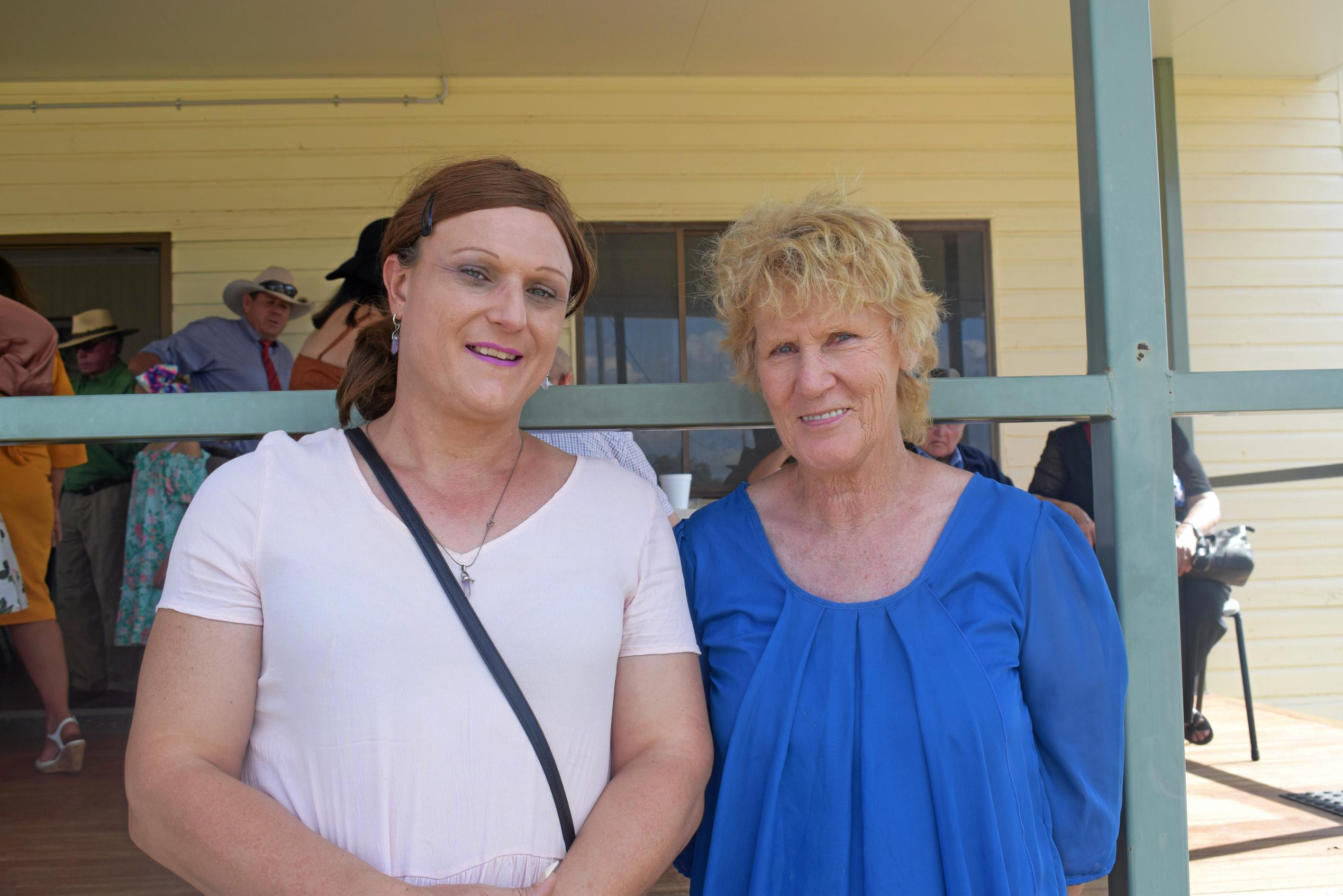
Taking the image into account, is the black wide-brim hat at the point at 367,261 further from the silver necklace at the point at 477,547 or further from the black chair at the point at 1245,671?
the black chair at the point at 1245,671

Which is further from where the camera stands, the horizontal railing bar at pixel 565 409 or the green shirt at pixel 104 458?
the green shirt at pixel 104 458

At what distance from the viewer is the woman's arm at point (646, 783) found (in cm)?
119

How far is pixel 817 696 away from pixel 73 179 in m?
5.57

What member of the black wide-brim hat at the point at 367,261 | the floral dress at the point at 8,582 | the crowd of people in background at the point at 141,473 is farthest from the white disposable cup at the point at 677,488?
the floral dress at the point at 8,582

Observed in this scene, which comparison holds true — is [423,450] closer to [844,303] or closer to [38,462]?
[844,303]

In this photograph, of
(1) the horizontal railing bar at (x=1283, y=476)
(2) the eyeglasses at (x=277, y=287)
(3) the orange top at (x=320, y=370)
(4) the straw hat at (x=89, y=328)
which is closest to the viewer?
(3) the orange top at (x=320, y=370)

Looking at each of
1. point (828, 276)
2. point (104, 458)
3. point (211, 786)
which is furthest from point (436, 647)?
point (104, 458)

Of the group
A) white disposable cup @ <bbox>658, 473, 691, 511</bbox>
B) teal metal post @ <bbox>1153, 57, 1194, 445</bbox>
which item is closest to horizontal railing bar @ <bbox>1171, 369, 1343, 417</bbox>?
white disposable cup @ <bbox>658, 473, 691, 511</bbox>

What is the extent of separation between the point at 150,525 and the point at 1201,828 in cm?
447

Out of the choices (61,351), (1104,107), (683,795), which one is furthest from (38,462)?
(1104,107)

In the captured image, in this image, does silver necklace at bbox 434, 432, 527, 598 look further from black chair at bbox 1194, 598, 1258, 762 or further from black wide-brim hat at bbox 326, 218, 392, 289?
black chair at bbox 1194, 598, 1258, 762

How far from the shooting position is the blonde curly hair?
1.48 m

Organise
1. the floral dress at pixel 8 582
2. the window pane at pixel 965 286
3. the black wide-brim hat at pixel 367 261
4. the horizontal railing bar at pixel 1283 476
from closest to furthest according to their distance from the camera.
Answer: the black wide-brim hat at pixel 367 261 → the floral dress at pixel 8 582 → the horizontal railing bar at pixel 1283 476 → the window pane at pixel 965 286

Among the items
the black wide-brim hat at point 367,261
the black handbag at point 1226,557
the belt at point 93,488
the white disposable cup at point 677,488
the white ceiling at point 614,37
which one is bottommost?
the black handbag at point 1226,557
